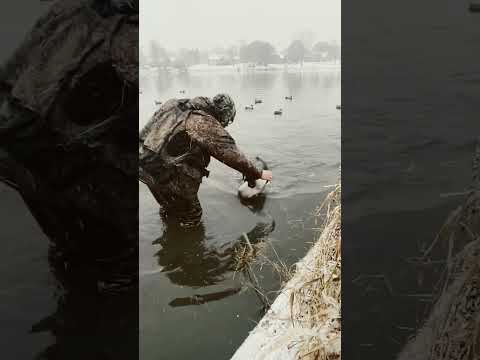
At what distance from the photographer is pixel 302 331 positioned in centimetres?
161

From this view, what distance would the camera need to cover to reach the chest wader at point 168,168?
155 cm

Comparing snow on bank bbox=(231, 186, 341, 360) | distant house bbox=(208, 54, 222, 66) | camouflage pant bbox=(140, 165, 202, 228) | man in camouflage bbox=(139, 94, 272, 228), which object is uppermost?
distant house bbox=(208, 54, 222, 66)

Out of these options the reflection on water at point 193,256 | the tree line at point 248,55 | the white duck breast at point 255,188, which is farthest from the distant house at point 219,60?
the reflection on water at point 193,256

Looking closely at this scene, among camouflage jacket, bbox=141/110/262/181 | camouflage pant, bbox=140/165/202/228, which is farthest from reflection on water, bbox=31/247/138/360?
camouflage jacket, bbox=141/110/262/181

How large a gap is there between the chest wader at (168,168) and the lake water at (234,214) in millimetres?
28

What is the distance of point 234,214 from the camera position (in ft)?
5.39

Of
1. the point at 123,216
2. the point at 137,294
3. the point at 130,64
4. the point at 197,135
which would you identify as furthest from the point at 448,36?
the point at 137,294

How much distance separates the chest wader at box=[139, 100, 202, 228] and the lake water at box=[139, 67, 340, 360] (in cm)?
3

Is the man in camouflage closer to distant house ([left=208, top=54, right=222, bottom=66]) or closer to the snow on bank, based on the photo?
distant house ([left=208, top=54, right=222, bottom=66])

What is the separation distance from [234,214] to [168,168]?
0.26 metres

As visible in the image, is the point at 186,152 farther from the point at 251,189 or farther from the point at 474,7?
the point at 474,7

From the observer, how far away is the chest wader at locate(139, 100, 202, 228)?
155 centimetres

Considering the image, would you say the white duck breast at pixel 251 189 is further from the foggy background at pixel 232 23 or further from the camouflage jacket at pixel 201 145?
the foggy background at pixel 232 23

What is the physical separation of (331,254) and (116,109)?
2.61 ft
